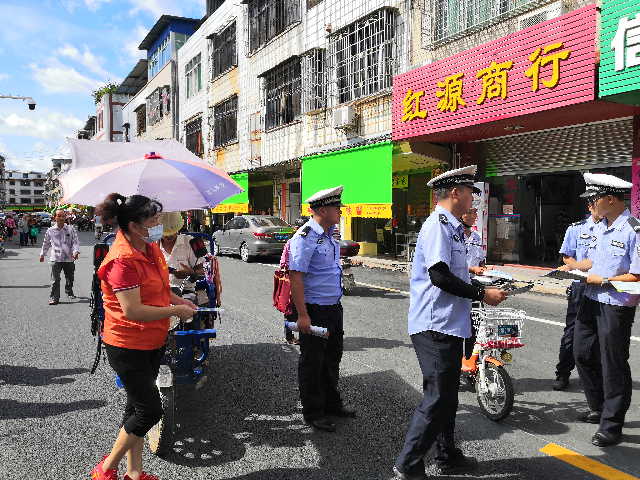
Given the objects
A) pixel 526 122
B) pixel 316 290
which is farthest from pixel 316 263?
pixel 526 122

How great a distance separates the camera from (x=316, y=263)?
3.91 metres

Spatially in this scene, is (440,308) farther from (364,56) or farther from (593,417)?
(364,56)

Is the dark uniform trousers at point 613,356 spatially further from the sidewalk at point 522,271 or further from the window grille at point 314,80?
the window grille at point 314,80

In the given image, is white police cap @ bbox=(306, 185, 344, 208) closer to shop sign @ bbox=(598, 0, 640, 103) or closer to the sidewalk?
the sidewalk

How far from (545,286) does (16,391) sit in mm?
9421

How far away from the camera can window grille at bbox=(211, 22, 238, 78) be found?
25.4 metres

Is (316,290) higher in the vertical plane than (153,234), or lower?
lower

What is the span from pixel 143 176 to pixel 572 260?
12.5 ft

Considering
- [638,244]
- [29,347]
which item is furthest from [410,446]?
[29,347]

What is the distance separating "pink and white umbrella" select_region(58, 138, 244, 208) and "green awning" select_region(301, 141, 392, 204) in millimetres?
9829

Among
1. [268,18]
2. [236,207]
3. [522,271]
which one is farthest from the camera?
[236,207]

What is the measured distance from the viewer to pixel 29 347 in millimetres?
6270

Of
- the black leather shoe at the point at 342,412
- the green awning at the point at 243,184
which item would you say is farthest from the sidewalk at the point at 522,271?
the green awning at the point at 243,184

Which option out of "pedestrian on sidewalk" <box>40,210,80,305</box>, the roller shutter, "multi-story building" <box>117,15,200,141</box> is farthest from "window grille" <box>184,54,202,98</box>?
"pedestrian on sidewalk" <box>40,210,80,305</box>
